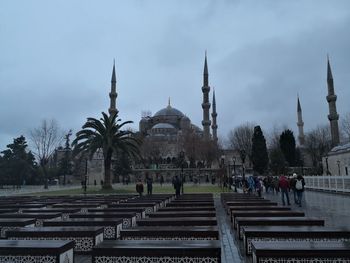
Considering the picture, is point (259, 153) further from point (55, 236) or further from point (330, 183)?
point (55, 236)

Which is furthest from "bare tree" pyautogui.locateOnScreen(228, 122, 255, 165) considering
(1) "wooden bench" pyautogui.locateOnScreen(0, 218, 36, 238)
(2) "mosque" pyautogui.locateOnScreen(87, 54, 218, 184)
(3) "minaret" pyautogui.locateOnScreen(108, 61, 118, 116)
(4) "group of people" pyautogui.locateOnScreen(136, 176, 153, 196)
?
(1) "wooden bench" pyautogui.locateOnScreen(0, 218, 36, 238)

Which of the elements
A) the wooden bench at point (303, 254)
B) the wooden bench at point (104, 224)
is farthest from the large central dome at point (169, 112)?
the wooden bench at point (303, 254)

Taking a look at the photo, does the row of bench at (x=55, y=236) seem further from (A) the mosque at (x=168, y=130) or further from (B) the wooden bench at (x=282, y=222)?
(A) the mosque at (x=168, y=130)

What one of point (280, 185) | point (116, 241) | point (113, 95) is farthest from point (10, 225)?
point (113, 95)

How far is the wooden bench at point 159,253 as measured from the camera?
5.01 metres

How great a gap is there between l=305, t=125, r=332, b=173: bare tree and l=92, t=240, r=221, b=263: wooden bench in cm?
5773

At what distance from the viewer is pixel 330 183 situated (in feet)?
89.2

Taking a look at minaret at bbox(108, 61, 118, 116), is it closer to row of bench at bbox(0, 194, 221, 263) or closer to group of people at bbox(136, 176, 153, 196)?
group of people at bbox(136, 176, 153, 196)

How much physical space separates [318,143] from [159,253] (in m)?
62.4

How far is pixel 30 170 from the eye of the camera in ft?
178

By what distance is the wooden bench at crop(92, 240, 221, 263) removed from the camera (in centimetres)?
501

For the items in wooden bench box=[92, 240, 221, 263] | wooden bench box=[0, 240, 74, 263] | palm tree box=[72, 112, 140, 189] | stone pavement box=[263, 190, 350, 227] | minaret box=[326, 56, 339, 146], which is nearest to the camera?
wooden bench box=[92, 240, 221, 263]

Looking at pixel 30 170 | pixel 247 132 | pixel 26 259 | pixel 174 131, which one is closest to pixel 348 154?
pixel 247 132

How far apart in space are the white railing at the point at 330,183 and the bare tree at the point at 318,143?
28.1 meters
